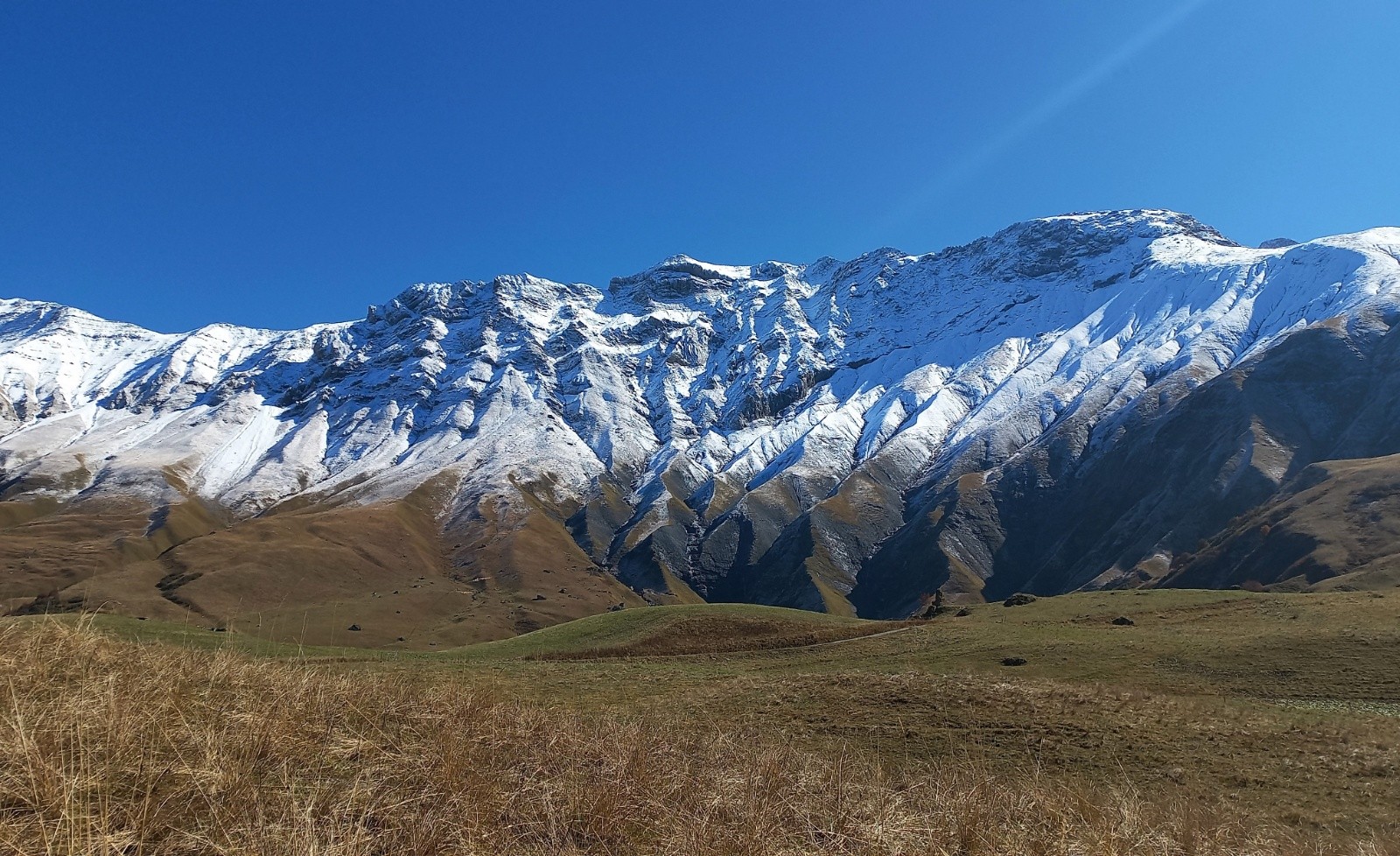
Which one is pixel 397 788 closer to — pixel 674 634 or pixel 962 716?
pixel 962 716

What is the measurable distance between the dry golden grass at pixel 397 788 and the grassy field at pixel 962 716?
0.07 m

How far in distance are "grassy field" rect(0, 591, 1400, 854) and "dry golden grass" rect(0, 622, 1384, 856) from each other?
7 centimetres

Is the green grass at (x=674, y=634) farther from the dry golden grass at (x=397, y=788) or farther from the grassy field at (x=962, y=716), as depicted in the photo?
the dry golden grass at (x=397, y=788)

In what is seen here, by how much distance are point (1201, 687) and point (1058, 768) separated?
10883 mm

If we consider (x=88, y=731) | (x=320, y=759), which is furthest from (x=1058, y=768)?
(x=88, y=731)

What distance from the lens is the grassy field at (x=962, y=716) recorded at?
23.8 ft

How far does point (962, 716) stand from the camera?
18859 mm

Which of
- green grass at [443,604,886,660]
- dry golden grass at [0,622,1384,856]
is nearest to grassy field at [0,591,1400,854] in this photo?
dry golden grass at [0,622,1384,856]

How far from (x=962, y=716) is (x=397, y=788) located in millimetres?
16307

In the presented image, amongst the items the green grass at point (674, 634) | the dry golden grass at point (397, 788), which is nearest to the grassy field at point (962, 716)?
the dry golden grass at point (397, 788)

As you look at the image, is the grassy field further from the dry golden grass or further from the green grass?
the green grass

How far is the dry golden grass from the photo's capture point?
518cm

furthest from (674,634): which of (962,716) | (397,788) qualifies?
(397,788)

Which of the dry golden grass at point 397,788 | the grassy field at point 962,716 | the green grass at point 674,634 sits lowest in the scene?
the green grass at point 674,634
